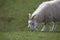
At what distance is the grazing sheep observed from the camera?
336 cm

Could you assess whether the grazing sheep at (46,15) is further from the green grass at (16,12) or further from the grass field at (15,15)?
the green grass at (16,12)

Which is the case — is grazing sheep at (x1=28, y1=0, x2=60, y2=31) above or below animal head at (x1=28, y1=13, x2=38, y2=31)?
above

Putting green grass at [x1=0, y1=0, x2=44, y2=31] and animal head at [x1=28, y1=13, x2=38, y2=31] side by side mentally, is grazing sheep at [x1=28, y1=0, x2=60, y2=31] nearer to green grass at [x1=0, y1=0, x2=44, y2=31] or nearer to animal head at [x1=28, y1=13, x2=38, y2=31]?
animal head at [x1=28, y1=13, x2=38, y2=31]

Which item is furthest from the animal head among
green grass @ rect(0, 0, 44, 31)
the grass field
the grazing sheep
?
green grass @ rect(0, 0, 44, 31)

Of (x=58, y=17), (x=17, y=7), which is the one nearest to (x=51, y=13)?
(x=58, y=17)

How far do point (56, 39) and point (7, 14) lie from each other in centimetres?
245

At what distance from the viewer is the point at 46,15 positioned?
3.43 meters

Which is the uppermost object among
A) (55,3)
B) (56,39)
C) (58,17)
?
(55,3)

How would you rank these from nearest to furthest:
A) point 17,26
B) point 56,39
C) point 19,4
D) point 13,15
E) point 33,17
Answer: point 56,39 → point 33,17 → point 17,26 → point 13,15 → point 19,4

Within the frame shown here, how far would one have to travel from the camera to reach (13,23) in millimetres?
4090

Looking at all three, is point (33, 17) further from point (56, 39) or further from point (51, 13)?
point (56, 39)

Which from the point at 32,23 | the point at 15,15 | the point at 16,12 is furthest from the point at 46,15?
the point at 16,12

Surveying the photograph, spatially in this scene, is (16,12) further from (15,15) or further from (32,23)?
(32,23)

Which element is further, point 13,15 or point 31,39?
point 13,15
